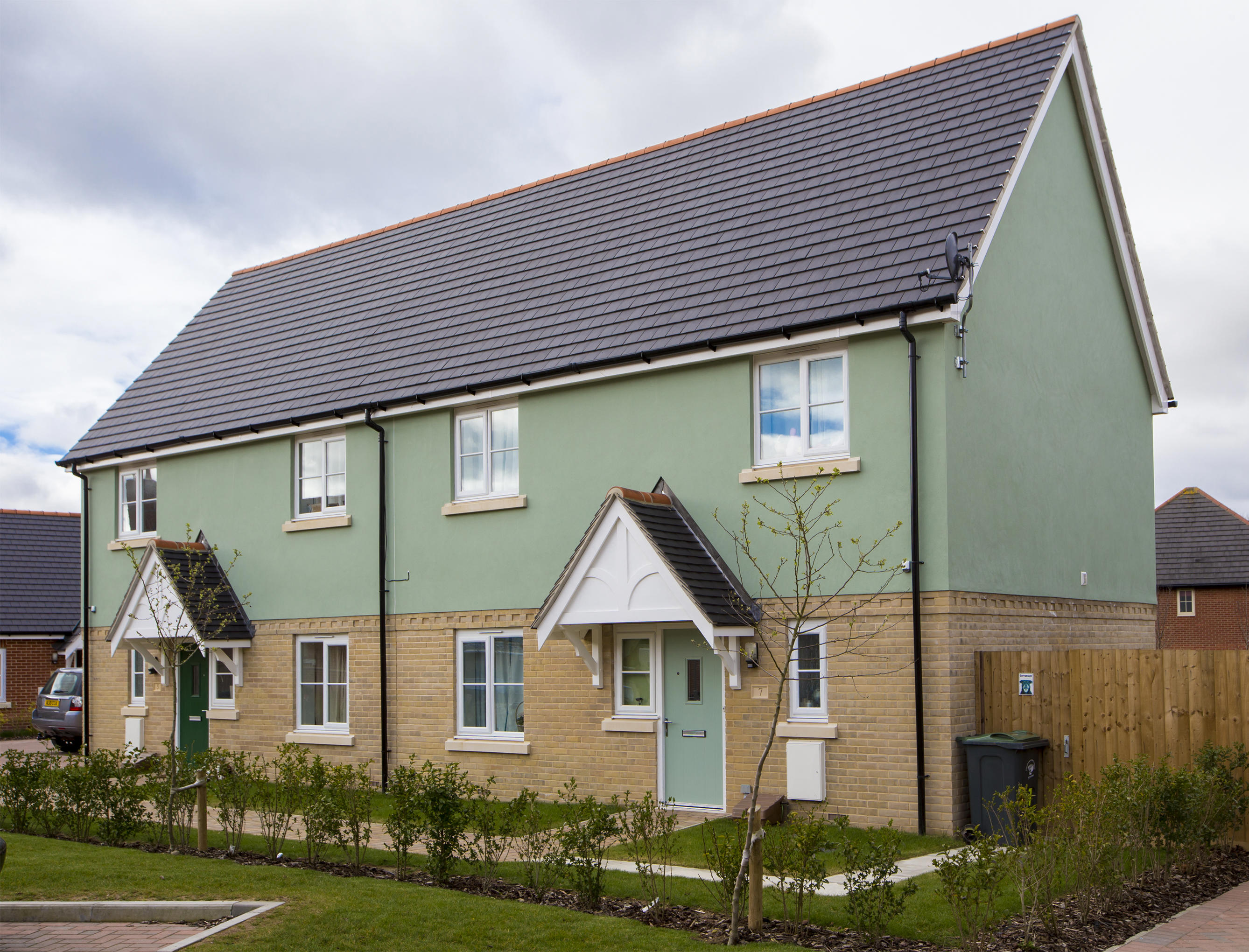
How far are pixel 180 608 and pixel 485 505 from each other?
19.0 feet

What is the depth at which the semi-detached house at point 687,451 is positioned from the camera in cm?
1334

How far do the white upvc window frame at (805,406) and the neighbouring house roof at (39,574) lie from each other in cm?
2454

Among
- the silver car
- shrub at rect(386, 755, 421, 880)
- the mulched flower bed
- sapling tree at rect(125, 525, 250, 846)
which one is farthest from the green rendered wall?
the silver car

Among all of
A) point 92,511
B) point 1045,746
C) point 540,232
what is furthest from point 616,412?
point 92,511

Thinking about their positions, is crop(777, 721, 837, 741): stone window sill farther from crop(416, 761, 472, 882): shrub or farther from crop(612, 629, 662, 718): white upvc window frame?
crop(416, 761, 472, 882): shrub

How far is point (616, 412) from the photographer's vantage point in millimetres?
15617

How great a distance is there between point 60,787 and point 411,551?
18.5ft

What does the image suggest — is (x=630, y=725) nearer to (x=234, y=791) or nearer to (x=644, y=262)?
(x=234, y=791)

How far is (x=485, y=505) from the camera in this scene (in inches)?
656

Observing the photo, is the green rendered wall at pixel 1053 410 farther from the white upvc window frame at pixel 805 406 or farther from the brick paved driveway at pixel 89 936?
the brick paved driveway at pixel 89 936

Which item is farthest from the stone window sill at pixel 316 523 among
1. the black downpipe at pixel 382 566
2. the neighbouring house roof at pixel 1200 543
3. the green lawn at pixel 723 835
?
the neighbouring house roof at pixel 1200 543

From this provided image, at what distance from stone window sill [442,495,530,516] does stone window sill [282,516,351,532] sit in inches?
80.1

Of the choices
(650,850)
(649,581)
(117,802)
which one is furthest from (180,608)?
(650,850)

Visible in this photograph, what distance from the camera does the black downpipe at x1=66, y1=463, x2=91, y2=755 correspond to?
22.0 m
